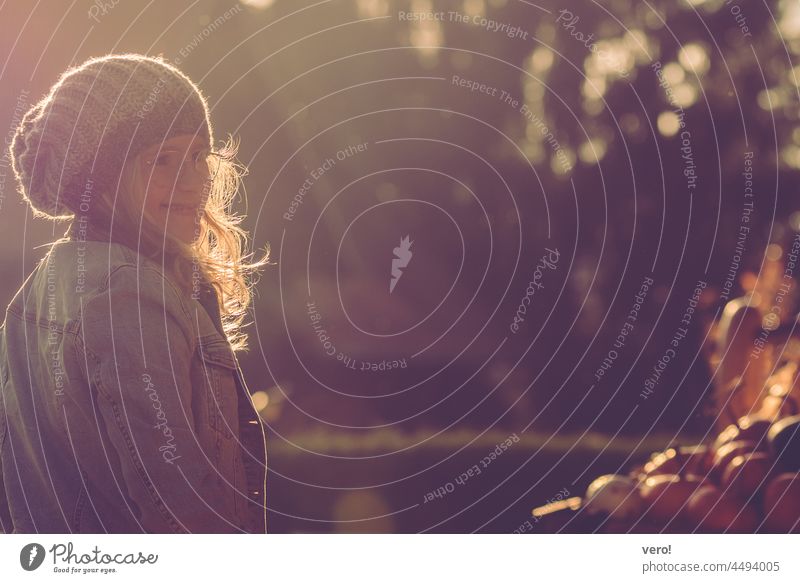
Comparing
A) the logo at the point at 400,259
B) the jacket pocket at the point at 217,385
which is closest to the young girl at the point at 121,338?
the jacket pocket at the point at 217,385

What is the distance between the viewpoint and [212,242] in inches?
93.4

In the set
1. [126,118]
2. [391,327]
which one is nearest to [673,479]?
[391,327]

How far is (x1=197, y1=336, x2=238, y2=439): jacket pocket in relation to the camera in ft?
6.79

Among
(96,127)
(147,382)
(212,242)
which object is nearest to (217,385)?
(147,382)

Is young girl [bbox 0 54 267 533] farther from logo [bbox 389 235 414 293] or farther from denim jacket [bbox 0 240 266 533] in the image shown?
logo [bbox 389 235 414 293]

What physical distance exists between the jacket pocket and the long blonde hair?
0.52ft

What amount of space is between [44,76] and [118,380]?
923 millimetres

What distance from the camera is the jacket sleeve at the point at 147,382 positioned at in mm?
2020
